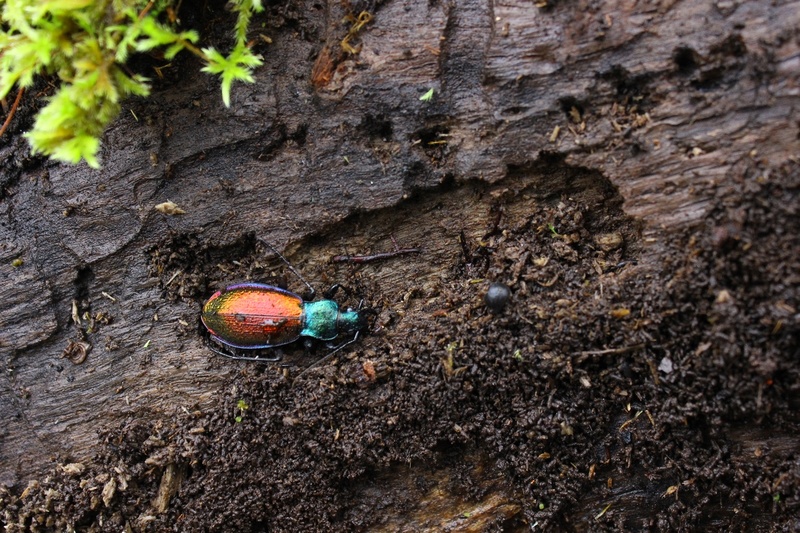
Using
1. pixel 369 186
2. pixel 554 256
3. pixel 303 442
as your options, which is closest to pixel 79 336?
pixel 303 442

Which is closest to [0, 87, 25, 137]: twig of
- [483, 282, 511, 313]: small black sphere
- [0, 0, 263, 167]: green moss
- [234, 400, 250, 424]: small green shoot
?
[0, 0, 263, 167]: green moss

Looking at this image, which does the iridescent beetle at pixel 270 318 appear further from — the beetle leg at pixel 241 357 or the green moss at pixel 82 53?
the green moss at pixel 82 53

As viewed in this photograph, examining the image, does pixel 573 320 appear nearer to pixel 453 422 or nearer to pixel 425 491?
pixel 453 422

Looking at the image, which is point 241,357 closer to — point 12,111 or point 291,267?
point 291,267

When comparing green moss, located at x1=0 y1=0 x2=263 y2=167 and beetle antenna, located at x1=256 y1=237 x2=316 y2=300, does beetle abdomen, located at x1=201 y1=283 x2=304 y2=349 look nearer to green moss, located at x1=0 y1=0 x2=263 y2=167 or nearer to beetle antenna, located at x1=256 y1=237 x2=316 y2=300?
beetle antenna, located at x1=256 y1=237 x2=316 y2=300

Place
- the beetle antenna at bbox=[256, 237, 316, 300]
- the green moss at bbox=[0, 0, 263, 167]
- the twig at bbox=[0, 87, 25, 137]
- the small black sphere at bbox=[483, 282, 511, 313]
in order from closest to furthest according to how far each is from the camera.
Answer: the green moss at bbox=[0, 0, 263, 167] → the small black sphere at bbox=[483, 282, 511, 313] → the twig at bbox=[0, 87, 25, 137] → the beetle antenna at bbox=[256, 237, 316, 300]

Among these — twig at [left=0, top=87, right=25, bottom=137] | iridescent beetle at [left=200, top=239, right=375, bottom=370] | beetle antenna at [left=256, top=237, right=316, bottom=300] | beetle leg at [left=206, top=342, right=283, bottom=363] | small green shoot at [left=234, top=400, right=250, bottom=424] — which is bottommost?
small green shoot at [left=234, top=400, right=250, bottom=424]
